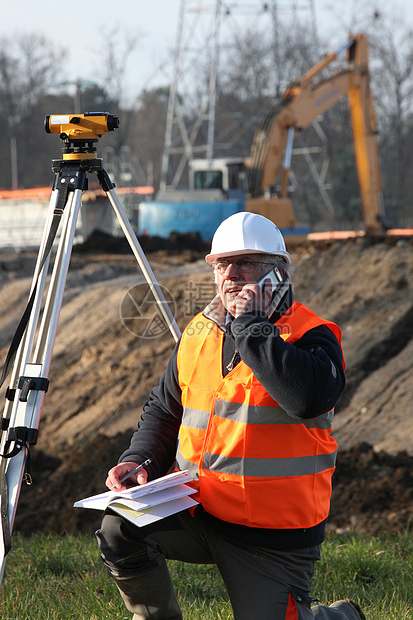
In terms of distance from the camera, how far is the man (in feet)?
8.08

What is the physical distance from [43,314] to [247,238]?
912 mm

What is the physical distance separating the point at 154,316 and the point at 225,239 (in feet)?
22.5

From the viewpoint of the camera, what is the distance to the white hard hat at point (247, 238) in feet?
8.90

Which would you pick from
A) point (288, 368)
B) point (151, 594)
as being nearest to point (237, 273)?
point (288, 368)

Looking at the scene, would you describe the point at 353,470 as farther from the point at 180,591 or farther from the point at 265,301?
the point at 265,301

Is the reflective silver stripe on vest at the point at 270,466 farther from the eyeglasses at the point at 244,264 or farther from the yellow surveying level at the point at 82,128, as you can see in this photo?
the yellow surveying level at the point at 82,128

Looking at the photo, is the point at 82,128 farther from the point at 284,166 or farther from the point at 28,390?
the point at 284,166

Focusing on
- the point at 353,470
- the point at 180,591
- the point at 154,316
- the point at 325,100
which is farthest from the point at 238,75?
the point at 180,591

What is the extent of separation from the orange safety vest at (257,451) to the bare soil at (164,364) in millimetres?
2766

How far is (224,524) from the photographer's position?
266 centimetres

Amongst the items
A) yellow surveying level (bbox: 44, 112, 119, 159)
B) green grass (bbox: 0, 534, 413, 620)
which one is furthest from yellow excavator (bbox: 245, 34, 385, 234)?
yellow surveying level (bbox: 44, 112, 119, 159)

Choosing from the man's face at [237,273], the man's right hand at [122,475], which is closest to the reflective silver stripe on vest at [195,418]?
the man's right hand at [122,475]

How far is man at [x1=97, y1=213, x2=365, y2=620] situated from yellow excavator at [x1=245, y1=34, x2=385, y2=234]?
35.9 feet

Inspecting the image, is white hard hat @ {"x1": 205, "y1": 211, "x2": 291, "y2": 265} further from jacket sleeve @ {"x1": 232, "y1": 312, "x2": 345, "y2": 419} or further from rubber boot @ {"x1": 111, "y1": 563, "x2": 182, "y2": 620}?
rubber boot @ {"x1": 111, "y1": 563, "x2": 182, "y2": 620}
